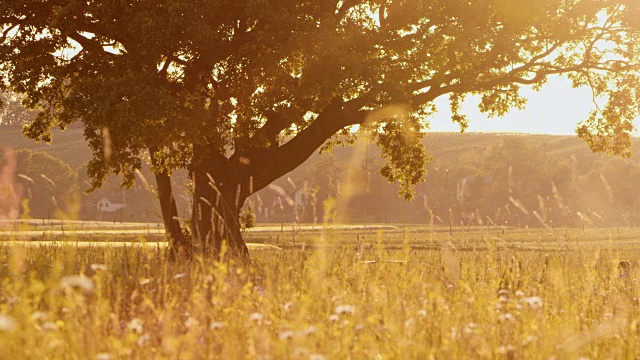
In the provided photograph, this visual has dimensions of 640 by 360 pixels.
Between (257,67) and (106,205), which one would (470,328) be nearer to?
(257,67)

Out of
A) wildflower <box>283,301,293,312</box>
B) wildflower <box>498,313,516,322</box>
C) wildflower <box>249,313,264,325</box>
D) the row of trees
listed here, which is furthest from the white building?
wildflower <box>498,313,516,322</box>

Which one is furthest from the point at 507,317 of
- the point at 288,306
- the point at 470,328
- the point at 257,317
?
the point at 257,317

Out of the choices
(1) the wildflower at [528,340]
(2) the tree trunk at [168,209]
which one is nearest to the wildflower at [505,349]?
(1) the wildflower at [528,340]

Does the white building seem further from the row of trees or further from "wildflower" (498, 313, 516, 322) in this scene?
"wildflower" (498, 313, 516, 322)

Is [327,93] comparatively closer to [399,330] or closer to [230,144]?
[230,144]

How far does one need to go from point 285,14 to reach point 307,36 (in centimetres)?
76

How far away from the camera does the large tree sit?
17.1m

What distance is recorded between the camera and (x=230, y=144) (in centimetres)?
1970

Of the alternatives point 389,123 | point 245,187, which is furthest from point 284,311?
point 389,123

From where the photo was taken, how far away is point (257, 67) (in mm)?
18219

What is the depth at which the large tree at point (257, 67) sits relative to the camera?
17.1 m

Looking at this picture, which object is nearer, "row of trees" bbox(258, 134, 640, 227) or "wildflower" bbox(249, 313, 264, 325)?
"wildflower" bbox(249, 313, 264, 325)

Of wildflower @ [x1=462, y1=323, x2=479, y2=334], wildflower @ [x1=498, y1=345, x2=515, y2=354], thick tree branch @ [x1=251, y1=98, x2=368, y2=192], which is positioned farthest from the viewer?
thick tree branch @ [x1=251, y1=98, x2=368, y2=192]

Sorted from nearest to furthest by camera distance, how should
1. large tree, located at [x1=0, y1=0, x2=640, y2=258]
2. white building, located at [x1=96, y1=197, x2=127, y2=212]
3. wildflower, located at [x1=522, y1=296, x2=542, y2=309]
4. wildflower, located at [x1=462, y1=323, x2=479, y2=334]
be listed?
wildflower, located at [x1=462, y1=323, x2=479, y2=334]
wildflower, located at [x1=522, y1=296, x2=542, y2=309]
large tree, located at [x1=0, y1=0, x2=640, y2=258]
white building, located at [x1=96, y1=197, x2=127, y2=212]
